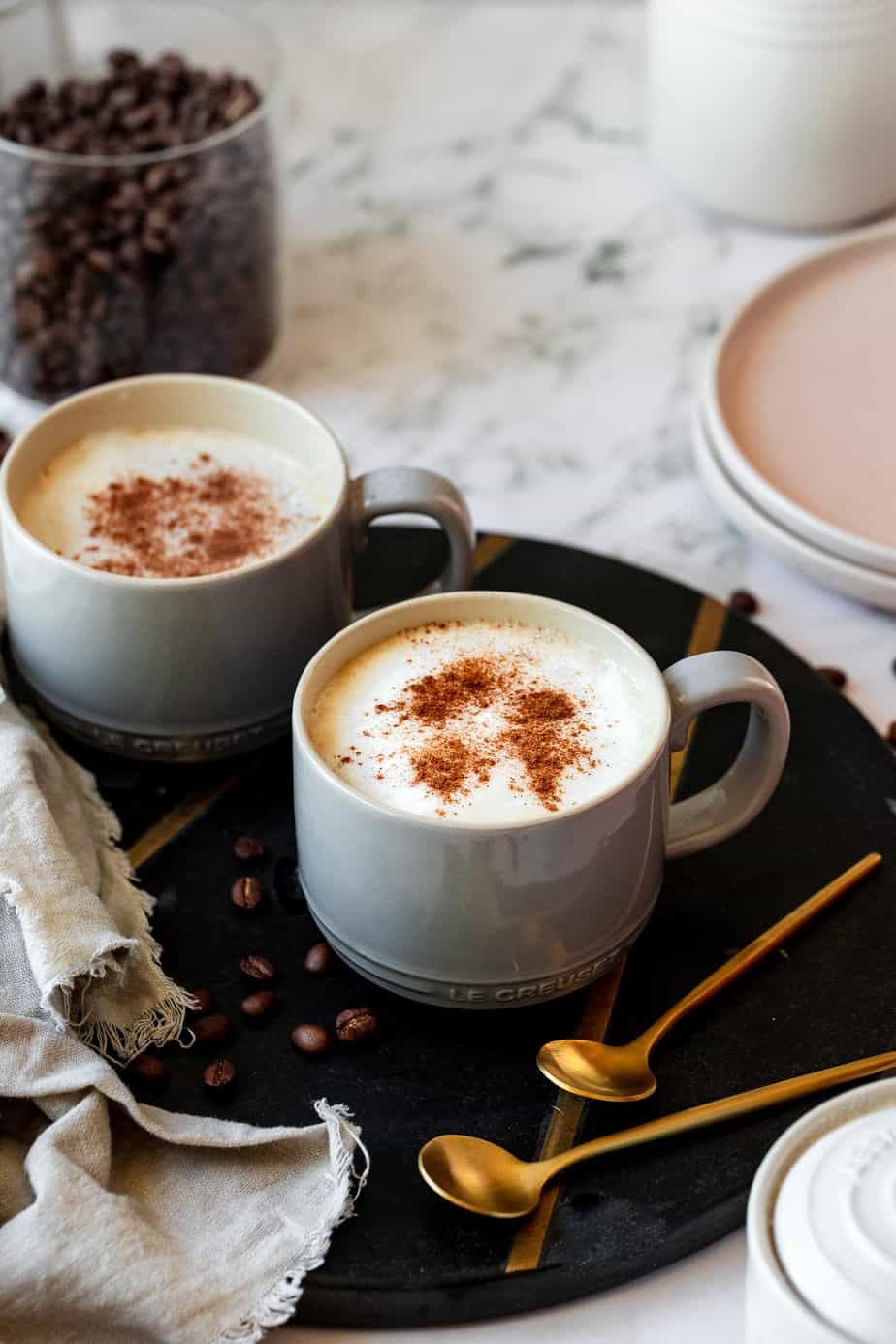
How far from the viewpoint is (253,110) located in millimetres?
1646

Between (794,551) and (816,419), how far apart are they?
217mm

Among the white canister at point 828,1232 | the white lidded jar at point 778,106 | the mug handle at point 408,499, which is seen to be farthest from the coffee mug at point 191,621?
the white lidded jar at point 778,106

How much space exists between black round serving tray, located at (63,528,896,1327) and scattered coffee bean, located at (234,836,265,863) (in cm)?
1

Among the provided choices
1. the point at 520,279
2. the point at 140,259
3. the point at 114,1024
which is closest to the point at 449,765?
the point at 114,1024

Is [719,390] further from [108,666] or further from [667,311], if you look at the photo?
[108,666]

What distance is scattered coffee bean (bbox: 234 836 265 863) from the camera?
1.17 m

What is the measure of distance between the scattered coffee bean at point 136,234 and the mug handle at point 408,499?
1.49 feet

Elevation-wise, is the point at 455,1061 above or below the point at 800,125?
below

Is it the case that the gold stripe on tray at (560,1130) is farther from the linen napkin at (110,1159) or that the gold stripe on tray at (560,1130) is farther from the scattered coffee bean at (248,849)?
the scattered coffee bean at (248,849)

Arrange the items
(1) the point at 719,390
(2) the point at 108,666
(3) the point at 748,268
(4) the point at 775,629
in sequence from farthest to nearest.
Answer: (3) the point at 748,268 → (1) the point at 719,390 → (4) the point at 775,629 → (2) the point at 108,666

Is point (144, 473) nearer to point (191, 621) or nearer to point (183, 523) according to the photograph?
point (183, 523)

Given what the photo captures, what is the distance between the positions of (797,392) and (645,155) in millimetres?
588

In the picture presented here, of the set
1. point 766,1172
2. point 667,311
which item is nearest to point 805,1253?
point 766,1172

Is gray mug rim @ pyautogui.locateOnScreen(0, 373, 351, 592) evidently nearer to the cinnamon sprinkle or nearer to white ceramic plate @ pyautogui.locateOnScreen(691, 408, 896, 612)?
the cinnamon sprinkle
